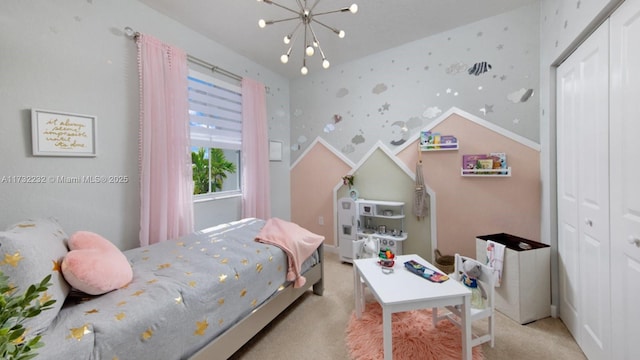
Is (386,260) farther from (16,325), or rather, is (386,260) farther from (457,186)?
(16,325)

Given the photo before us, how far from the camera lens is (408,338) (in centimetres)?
183

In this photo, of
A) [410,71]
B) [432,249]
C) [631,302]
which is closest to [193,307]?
[631,302]

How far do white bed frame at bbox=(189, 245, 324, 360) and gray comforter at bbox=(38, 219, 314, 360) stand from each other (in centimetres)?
4

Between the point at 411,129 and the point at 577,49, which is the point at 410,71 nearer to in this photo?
the point at 411,129

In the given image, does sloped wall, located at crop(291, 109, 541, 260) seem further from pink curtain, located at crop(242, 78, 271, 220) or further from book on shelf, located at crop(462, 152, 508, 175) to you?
pink curtain, located at crop(242, 78, 271, 220)

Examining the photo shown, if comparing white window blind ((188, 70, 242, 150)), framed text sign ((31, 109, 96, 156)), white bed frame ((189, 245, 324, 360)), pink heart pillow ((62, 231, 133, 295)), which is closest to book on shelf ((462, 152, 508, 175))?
white bed frame ((189, 245, 324, 360))

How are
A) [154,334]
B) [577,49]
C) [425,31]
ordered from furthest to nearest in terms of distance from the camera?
[425,31]
[577,49]
[154,334]

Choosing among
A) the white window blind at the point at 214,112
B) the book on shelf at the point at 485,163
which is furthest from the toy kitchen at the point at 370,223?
the white window blind at the point at 214,112

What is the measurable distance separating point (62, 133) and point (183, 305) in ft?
5.24

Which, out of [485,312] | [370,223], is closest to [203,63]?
[370,223]

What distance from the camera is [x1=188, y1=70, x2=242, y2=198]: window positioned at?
2.82m

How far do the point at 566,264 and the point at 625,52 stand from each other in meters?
1.45

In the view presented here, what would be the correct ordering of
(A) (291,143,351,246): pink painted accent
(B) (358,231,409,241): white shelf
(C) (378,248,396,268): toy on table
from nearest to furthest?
(C) (378,248,396,268): toy on table
(B) (358,231,409,241): white shelf
(A) (291,143,351,246): pink painted accent

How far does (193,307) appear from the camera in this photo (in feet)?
4.45
